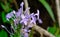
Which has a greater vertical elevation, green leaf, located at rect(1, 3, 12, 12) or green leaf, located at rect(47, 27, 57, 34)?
green leaf, located at rect(1, 3, 12, 12)

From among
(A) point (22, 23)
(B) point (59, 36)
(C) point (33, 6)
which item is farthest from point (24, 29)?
(C) point (33, 6)

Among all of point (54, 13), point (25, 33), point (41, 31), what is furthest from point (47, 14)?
point (25, 33)

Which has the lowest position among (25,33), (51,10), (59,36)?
(25,33)

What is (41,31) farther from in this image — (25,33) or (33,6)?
(25,33)

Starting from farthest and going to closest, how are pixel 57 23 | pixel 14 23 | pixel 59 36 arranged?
pixel 57 23, pixel 59 36, pixel 14 23

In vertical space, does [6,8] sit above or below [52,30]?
above

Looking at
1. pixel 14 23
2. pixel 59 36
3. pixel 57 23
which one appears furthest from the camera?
pixel 57 23

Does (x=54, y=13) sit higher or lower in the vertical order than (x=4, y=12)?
higher

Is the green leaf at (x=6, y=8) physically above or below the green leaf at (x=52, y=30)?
above

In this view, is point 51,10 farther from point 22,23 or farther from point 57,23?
point 22,23

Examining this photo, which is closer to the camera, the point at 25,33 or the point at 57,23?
the point at 25,33
